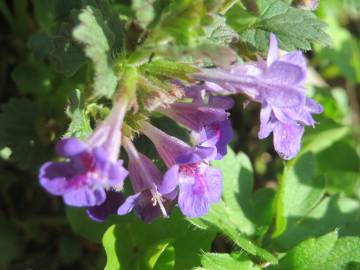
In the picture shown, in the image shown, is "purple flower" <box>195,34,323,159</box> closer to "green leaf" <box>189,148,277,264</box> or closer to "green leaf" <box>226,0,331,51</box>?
"green leaf" <box>226,0,331,51</box>

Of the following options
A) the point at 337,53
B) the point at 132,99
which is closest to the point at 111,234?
the point at 132,99

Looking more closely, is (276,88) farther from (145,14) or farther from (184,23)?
(145,14)

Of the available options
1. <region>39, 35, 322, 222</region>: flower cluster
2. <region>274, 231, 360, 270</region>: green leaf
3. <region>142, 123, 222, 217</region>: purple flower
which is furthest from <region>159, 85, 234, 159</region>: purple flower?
<region>274, 231, 360, 270</region>: green leaf

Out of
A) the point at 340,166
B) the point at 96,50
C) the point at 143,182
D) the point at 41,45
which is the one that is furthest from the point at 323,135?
the point at 96,50

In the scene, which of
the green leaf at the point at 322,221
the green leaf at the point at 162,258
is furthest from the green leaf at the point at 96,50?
the green leaf at the point at 322,221

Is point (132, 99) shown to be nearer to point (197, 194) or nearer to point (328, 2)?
point (197, 194)

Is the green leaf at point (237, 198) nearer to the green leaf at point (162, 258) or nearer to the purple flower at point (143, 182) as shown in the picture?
the green leaf at point (162, 258)
